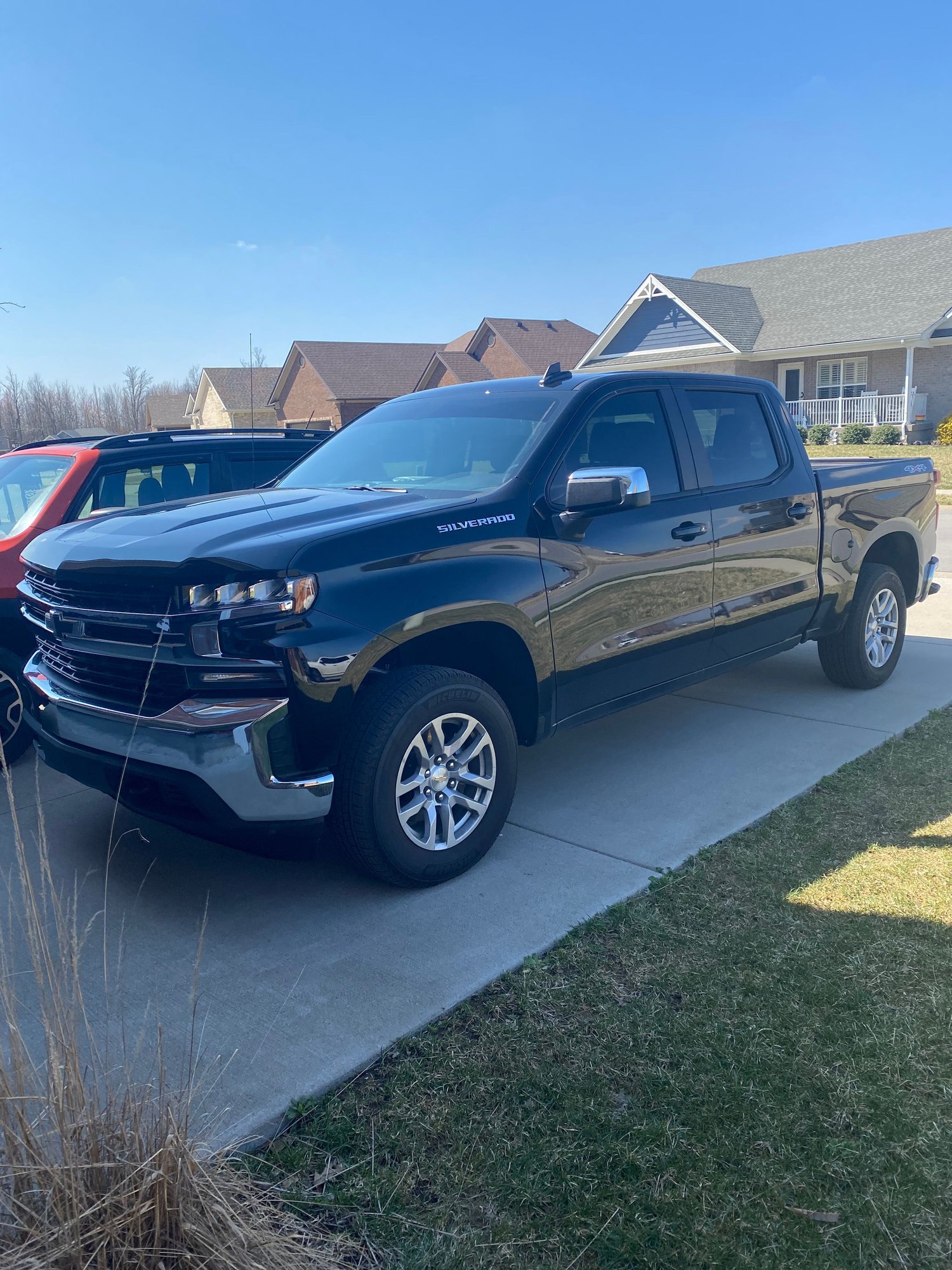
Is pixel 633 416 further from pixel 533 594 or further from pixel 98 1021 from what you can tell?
pixel 98 1021

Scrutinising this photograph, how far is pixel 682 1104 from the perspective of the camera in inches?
109

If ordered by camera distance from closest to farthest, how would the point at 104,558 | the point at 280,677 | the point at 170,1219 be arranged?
the point at 170,1219 < the point at 280,677 < the point at 104,558

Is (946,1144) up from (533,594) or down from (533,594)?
down

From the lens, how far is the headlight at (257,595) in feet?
11.8

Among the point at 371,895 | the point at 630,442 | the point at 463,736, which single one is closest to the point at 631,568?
the point at 630,442

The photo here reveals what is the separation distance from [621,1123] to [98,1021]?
1708 millimetres

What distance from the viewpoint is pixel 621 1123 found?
2.71m

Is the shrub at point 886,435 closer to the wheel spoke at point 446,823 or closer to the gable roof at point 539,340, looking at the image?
the gable roof at point 539,340

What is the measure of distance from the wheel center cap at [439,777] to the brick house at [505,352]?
126 feet

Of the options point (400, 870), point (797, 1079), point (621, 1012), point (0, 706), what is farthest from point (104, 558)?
point (797, 1079)

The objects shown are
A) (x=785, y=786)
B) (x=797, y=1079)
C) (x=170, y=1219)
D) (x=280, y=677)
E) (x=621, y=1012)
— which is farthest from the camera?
(x=785, y=786)

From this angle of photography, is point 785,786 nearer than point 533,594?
No

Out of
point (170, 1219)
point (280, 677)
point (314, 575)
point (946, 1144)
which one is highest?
point (314, 575)

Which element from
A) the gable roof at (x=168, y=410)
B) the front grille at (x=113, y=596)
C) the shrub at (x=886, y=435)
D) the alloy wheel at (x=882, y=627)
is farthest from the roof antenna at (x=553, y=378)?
the gable roof at (x=168, y=410)
